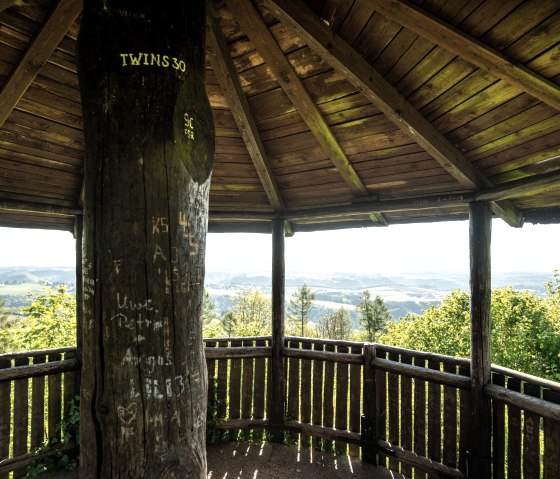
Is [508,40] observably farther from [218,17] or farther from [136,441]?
[136,441]

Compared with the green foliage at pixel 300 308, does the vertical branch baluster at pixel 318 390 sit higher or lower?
higher

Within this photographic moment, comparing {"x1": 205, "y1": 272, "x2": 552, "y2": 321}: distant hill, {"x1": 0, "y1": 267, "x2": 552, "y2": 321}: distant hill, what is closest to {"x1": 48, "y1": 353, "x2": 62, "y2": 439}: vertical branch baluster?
{"x1": 205, "y1": 272, "x2": 552, "y2": 321}: distant hill

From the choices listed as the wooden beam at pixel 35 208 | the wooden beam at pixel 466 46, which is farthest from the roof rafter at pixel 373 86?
the wooden beam at pixel 35 208

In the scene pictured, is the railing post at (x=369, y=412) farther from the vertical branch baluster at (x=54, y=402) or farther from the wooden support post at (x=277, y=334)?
the vertical branch baluster at (x=54, y=402)

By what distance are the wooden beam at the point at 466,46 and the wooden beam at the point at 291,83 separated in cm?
92

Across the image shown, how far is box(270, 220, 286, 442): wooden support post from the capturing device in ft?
16.4

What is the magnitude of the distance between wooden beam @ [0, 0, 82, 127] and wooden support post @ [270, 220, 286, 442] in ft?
10.7

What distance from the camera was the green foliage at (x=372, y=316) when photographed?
50.2 meters

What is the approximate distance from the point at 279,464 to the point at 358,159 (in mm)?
3892

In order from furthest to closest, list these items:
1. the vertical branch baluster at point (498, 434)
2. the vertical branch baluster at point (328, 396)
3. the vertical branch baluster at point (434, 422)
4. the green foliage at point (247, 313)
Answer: the green foliage at point (247, 313)
the vertical branch baluster at point (328, 396)
the vertical branch baluster at point (434, 422)
the vertical branch baluster at point (498, 434)

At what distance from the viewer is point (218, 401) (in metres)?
5.01

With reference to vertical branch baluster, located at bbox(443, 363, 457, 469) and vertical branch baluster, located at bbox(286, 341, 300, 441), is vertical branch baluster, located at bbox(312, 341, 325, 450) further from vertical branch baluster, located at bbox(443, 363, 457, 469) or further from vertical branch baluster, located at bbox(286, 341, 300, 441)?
vertical branch baluster, located at bbox(443, 363, 457, 469)

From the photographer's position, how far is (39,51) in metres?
2.60

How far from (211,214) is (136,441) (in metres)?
4.20
